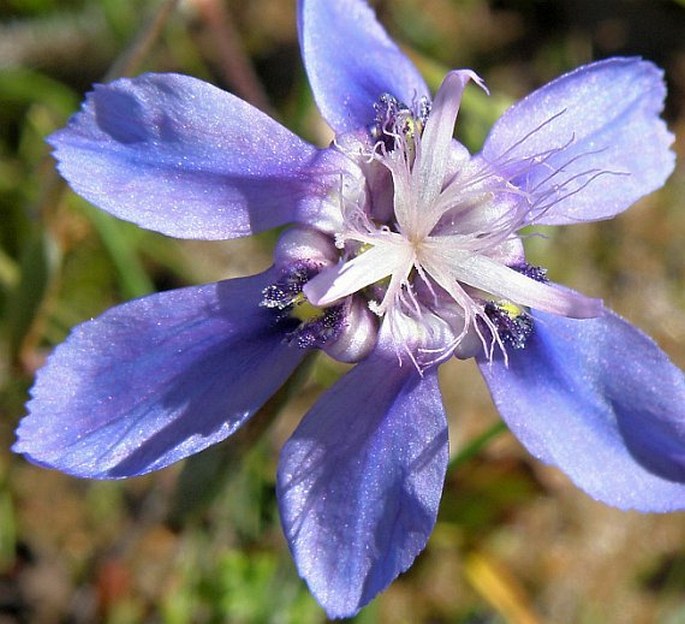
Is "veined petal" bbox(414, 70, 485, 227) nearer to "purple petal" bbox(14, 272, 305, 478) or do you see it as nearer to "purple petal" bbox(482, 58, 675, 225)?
"purple petal" bbox(482, 58, 675, 225)

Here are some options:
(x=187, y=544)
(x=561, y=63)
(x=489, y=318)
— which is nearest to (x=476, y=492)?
(x=187, y=544)

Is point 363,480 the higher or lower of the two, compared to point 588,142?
lower

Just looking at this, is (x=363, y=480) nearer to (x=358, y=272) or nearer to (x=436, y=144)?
(x=358, y=272)

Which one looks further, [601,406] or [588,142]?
[588,142]

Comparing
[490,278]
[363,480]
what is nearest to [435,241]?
[490,278]

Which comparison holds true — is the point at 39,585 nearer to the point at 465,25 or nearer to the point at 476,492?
the point at 476,492

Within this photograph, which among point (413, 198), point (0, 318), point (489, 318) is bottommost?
point (0, 318)

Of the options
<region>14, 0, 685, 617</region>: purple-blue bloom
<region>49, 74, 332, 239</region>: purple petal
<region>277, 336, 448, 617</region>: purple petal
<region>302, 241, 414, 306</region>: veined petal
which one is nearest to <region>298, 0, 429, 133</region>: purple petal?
<region>14, 0, 685, 617</region>: purple-blue bloom
